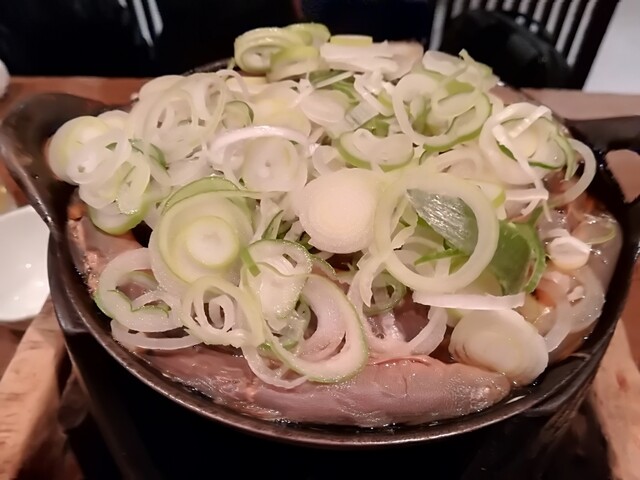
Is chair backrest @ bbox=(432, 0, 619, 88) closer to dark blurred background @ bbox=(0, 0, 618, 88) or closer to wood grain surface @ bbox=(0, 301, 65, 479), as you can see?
dark blurred background @ bbox=(0, 0, 618, 88)

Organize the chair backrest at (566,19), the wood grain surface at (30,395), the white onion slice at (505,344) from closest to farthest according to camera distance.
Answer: the white onion slice at (505,344) → the wood grain surface at (30,395) → the chair backrest at (566,19)

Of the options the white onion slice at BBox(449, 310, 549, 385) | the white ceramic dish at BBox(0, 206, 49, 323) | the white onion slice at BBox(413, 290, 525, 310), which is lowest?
the white ceramic dish at BBox(0, 206, 49, 323)

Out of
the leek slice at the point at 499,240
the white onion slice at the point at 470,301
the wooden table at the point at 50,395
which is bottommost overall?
the wooden table at the point at 50,395

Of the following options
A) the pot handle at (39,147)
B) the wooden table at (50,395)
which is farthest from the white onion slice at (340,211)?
the wooden table at (50,395)

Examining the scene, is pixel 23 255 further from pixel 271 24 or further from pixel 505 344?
pixel 505 344

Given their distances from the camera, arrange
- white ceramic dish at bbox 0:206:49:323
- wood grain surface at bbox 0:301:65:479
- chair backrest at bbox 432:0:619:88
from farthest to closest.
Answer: chair backrest at bbox 432:0:619:88 → white ceramic dish at bbox 0:206:49:323 → wood grain surface at bbox 0:301:65:479

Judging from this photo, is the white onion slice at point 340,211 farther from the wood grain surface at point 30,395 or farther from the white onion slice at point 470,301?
the wood grain surface at point 30,395

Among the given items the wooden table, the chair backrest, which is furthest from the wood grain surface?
the chair backrest

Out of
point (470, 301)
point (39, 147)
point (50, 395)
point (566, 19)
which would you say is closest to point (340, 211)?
point (470, 301)
